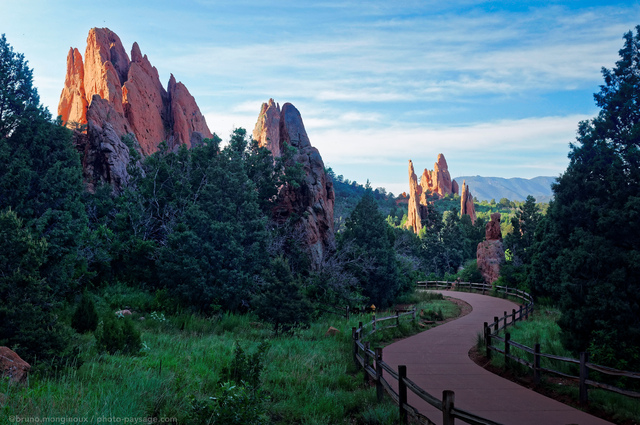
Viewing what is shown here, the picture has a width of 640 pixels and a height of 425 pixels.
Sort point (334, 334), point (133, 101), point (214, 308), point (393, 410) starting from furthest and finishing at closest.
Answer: point (133, 101) → point (214, 308) → point (334, 334) → point (393, 410)

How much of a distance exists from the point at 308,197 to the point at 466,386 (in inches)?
913

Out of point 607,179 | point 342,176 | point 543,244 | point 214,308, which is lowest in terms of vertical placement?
point 214,308

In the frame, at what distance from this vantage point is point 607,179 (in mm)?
12875

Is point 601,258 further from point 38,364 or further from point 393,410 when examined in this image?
point 38,364

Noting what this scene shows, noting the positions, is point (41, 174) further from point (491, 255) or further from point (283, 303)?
point (491, 255)

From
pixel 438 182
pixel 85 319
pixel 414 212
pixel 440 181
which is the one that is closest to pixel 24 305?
pixel 85 319

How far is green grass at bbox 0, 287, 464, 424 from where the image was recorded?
6109 millimetres

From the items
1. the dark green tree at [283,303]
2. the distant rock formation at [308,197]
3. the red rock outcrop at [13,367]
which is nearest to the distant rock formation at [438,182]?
the distant rock formation at [308,197]

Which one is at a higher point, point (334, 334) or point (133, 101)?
point (133, 101)

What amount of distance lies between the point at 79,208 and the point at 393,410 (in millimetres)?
18164

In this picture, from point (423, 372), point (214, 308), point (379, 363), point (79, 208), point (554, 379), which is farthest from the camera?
point (214, 308)

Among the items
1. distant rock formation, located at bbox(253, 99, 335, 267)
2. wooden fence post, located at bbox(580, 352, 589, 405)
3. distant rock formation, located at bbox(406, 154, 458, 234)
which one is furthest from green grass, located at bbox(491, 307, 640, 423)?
distant rock formation, located at bbox(406, 154, 458, 234)

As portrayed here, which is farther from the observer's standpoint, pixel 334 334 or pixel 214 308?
pixel 214 308

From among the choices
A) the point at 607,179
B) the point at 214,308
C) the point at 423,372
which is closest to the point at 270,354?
the point at 423,372
